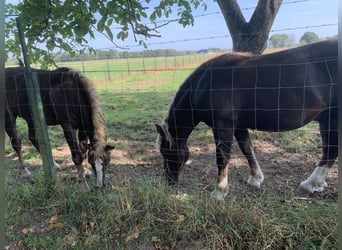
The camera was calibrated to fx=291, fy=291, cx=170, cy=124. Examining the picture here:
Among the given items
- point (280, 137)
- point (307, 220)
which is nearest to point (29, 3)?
point (307, 220)

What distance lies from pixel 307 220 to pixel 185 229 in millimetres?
1026

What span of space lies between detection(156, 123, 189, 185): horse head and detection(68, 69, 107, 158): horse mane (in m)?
0.74

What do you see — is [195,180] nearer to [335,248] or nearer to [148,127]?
[335,248]

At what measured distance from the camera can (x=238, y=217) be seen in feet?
8.42

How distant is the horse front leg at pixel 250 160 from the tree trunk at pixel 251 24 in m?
1.87

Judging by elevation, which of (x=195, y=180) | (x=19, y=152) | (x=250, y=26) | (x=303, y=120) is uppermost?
(x=250, y=26)

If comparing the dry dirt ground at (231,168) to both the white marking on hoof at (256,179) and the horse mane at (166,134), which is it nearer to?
the white marking on hoof at (256,179)

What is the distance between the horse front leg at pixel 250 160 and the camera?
141 inches

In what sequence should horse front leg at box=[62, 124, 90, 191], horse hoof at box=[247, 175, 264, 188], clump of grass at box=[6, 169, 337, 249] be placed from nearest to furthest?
clump of grass at box=[6, 169, 337, 249] → horse hoof at box=[247, 175, 264, 188] → horse front leg at box=[62, 124, 90, 191]

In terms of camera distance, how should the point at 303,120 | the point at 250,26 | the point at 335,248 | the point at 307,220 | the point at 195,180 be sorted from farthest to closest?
the point at 250,26 → the point at 195,180 → the point at 303,120 → the point at 307,220 → the point at 335,248

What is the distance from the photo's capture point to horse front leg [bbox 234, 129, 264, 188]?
3.57 metres

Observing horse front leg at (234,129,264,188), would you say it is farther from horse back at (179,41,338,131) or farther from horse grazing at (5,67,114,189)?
horse grazing at (5,67,114,189)

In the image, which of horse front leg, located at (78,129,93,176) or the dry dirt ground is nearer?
the dry dirt ground

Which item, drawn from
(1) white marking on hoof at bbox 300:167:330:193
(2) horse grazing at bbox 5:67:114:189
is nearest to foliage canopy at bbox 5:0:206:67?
(2) horse grazing at bbox 5:67:114:189
